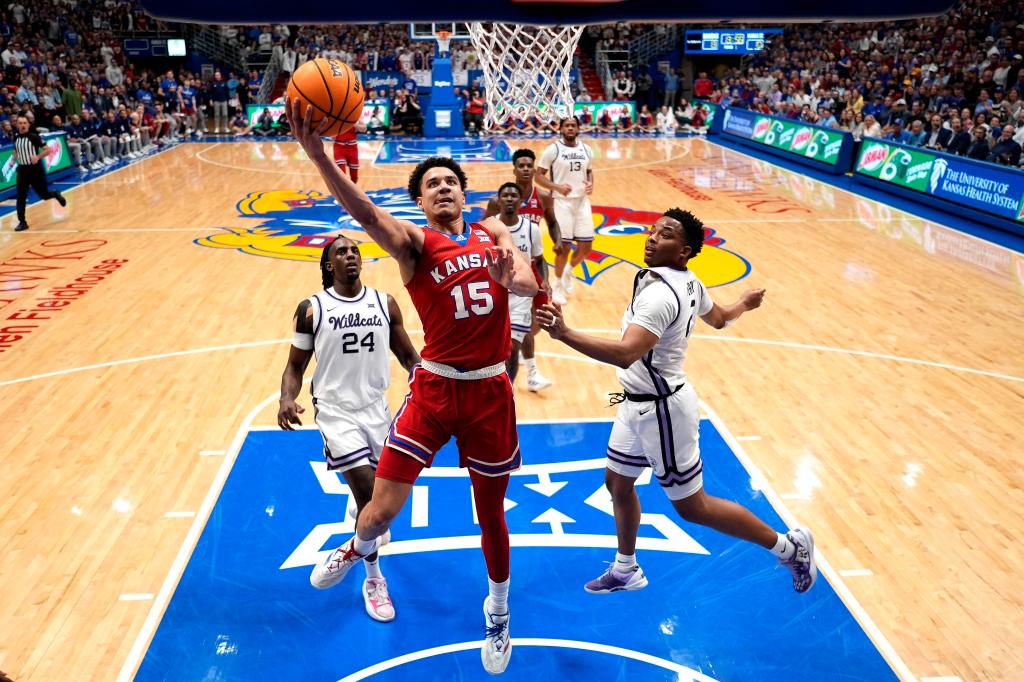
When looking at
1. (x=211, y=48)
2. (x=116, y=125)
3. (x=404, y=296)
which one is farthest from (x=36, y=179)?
(x=211, y=48)

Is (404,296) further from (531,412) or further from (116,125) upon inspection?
(116,125)

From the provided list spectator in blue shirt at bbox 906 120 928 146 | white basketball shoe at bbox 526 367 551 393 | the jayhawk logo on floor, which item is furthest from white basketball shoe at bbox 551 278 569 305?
spectator in blue shirt at bbox 906 120 928 146

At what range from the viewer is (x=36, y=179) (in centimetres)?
1252

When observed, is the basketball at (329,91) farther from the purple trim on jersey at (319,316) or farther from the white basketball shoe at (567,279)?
the white basketball shoe at (567,279)

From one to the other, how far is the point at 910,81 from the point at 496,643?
2188cm

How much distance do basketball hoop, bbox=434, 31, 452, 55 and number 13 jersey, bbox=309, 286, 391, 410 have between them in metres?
20.6

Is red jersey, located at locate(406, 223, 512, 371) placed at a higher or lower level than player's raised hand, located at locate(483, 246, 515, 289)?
lower

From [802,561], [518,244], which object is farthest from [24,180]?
[802,561]

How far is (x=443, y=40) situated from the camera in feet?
82.9

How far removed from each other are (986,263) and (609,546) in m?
8.59

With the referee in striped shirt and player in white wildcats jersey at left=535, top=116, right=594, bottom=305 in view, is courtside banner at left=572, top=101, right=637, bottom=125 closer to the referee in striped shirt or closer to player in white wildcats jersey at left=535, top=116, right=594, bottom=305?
the referee in striped shirt

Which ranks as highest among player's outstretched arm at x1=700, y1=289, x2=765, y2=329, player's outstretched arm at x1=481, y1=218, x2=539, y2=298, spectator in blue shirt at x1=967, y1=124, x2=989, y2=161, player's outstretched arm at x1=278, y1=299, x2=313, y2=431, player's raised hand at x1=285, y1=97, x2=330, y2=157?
player's raised hand at x1=285, y1=97, x2=330, y2=157

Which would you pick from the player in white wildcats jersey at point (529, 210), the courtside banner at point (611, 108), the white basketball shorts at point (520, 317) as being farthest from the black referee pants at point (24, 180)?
the courtside banner at point (611, 108)

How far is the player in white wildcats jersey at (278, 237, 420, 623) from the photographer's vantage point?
161 inches
